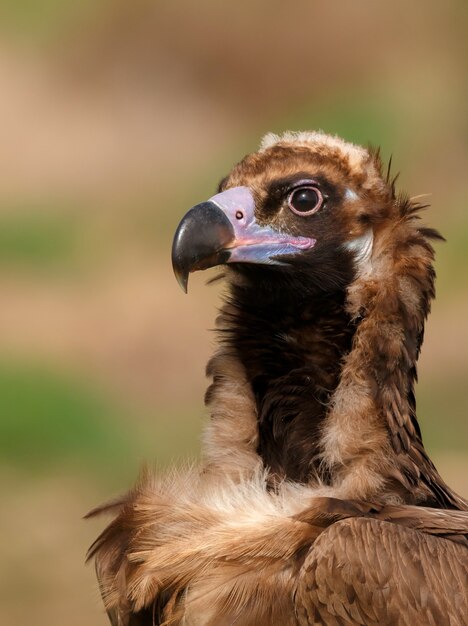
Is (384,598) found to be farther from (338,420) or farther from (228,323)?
(228,323)

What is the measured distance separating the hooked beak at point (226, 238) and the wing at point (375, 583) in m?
0.64

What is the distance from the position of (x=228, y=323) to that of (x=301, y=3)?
23.6 ft

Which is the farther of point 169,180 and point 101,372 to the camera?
point 169,180

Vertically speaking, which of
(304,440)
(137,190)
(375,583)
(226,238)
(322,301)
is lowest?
(375,583)

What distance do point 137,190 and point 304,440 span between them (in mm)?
5813

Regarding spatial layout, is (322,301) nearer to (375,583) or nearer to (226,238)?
(226,238)

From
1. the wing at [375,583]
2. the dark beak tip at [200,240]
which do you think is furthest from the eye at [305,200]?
the wing at [375,583]

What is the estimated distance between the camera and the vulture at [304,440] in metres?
2.62

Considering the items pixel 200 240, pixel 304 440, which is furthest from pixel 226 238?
pixel 304 440

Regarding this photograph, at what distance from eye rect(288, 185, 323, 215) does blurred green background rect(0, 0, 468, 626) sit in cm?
227

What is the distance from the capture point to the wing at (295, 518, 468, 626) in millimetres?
2574

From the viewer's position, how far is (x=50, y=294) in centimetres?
770

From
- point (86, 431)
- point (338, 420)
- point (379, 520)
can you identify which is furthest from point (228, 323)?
point (86, 431)

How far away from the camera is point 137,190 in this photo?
8.69 meters
